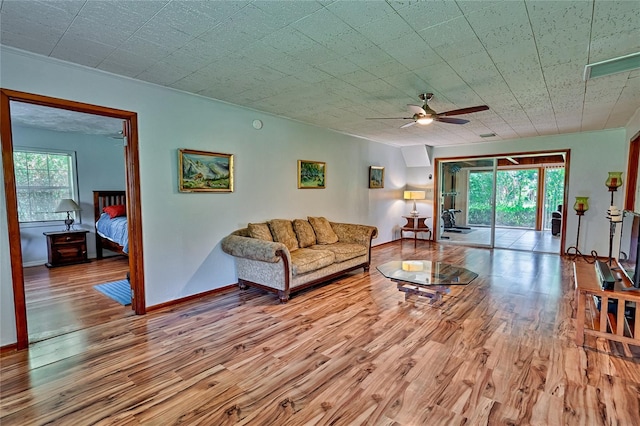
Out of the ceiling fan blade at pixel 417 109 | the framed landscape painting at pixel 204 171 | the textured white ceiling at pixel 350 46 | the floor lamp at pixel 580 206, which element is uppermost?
the textured white ceiling at pixel 350 46

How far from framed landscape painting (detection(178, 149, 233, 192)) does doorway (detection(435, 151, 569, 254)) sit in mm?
5753

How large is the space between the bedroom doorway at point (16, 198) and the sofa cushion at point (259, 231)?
1318mm

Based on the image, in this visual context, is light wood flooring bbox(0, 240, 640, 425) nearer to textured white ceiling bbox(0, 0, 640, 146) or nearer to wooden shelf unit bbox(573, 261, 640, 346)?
wooden shelf unit bbox(573, 261, 640, 346)

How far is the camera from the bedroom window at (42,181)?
557 cm

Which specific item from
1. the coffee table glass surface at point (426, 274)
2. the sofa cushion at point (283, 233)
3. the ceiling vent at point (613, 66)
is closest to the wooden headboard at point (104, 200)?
the sofa cushion at point (283, 233)

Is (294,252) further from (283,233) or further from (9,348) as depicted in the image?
(9,348)

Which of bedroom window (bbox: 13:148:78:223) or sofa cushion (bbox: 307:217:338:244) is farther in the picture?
bedroom window (bbox: 13:148:78:223)

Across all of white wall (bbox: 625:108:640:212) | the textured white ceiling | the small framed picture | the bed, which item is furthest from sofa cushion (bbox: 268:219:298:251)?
white wall (bbox: 625:108:640:212)

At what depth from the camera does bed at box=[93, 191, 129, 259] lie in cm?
530

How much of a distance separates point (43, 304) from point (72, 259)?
233 cm

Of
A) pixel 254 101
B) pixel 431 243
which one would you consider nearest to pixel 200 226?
pixel 254 101

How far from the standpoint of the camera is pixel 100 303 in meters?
3.73

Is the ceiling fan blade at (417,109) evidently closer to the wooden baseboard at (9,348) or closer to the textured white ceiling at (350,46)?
the textured white ceiling at (350,46)

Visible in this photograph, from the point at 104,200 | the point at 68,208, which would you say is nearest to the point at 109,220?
the point at 68,208
